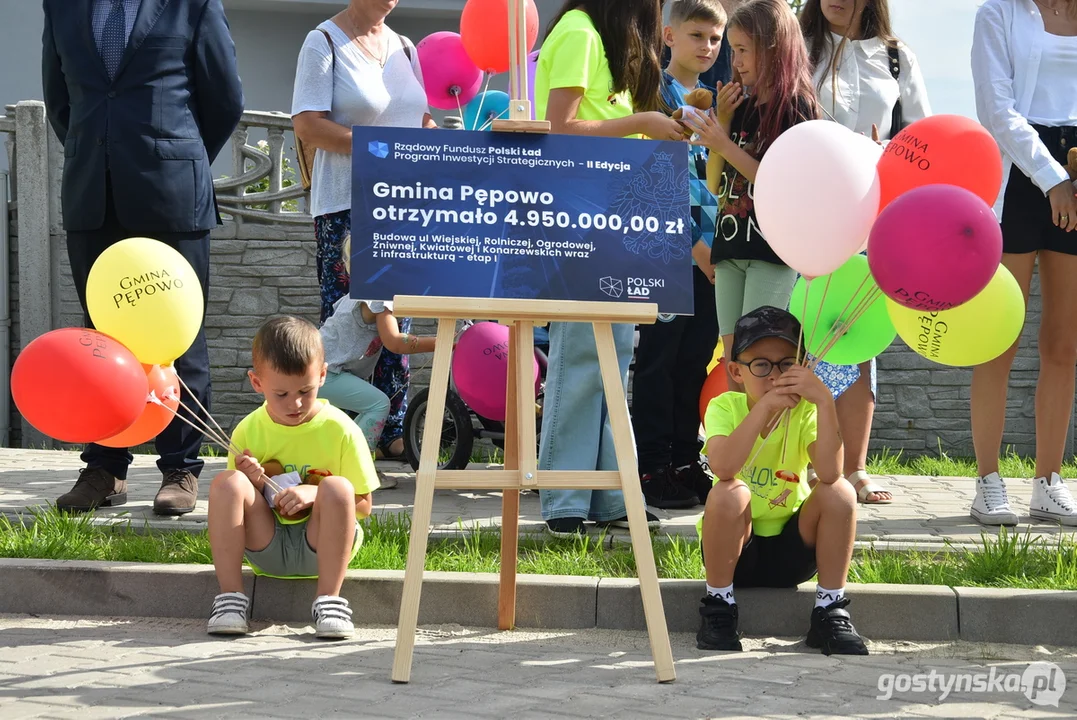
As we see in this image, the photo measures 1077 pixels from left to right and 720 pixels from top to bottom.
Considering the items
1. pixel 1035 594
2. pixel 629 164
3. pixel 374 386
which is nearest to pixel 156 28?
pixel 374 386

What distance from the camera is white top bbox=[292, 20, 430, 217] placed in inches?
222

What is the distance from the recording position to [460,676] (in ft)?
11.9

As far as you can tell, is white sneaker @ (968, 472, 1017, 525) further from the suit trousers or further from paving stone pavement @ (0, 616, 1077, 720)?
the suit trousers

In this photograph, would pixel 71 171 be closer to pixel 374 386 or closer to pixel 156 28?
pixel 156 28

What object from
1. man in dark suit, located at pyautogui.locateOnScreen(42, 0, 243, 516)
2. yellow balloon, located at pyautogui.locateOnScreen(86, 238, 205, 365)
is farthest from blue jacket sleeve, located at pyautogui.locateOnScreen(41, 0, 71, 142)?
yellow balloon, located at pyautogui.locateOnScreen(86, 238, 205, 365)

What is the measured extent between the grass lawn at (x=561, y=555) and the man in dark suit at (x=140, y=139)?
531 millimetres

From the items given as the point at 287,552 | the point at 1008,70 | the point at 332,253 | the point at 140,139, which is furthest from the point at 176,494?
the point at 1008,70

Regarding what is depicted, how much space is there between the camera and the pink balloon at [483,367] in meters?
5.93

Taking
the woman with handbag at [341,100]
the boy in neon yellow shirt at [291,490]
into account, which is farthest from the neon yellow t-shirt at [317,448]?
the woman with handbag at [341,100]

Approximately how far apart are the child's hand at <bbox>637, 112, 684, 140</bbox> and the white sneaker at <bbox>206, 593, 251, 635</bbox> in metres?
2.15

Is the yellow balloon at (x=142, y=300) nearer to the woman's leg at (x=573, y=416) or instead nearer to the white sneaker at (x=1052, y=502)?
the woman's leg at (x=573, y=416)

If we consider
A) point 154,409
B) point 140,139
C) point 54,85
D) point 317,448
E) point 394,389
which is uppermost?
point 54,85

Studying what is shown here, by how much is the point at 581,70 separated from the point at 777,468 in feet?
5.46

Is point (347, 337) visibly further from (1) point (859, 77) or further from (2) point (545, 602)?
(1) point (859, 77)
